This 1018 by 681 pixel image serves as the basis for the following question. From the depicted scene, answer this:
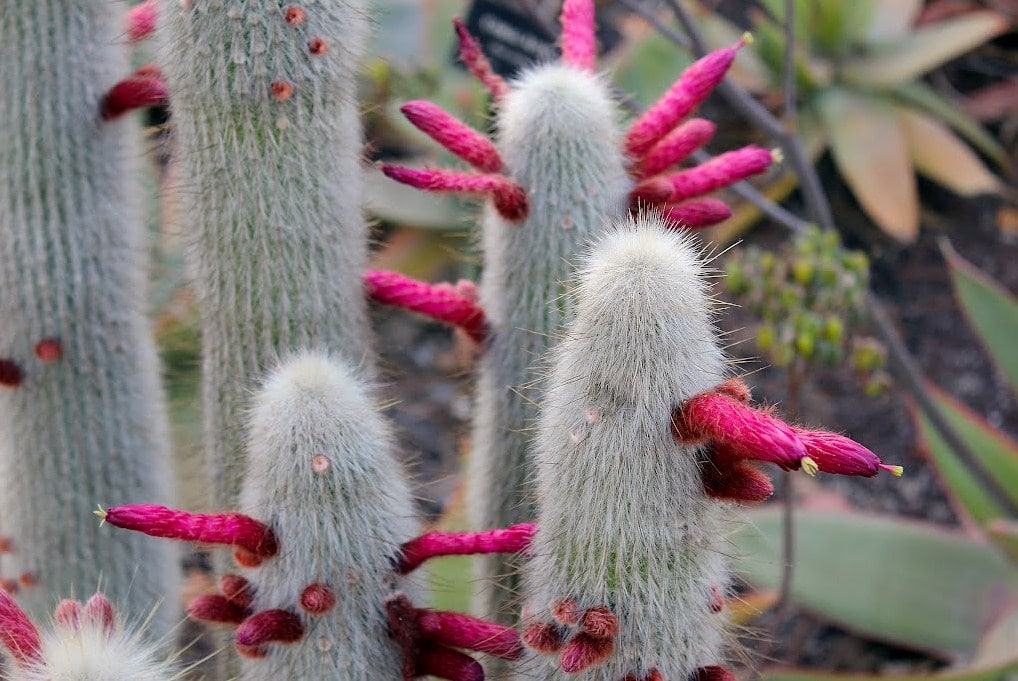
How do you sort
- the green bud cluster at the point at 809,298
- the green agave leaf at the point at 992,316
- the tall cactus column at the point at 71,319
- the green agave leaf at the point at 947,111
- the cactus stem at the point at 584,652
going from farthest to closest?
the green agave leaf at the point at 947,111 → the green agave leaf at the point at 992,316 → the green bud cluster at the point at 809,298 → the tall cactus column at the point at 71,319 → the cactus stem at the point at 584,652

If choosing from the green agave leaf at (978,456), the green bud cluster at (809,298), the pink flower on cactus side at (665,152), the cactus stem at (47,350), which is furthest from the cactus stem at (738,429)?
the green agave leaf at (978,456)

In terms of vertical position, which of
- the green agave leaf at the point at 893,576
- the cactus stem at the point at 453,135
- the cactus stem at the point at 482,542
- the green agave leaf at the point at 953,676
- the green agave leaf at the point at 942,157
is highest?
the green agave leaf at the point at 942,157

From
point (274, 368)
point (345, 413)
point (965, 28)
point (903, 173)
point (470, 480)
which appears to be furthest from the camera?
point (965, 28)

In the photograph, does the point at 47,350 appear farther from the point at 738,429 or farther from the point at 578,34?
the point at 738,429

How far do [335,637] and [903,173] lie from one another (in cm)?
234

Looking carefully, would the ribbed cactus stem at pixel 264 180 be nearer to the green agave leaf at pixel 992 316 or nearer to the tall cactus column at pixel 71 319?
the tall cactus column at pixel 71 319

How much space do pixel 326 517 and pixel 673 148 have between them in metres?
0.47

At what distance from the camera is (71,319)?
1.18 metres

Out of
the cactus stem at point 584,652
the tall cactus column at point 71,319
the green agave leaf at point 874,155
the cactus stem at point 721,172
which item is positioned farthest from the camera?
the green agave leaf at point 874,155

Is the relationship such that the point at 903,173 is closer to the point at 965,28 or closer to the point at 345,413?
the point at 965,28

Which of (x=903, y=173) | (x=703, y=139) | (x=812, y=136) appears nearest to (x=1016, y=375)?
(x=903, y=173)

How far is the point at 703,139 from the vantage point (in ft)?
3.42

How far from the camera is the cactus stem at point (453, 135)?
945mm

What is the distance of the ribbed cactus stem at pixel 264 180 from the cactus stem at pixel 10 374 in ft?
0.90
